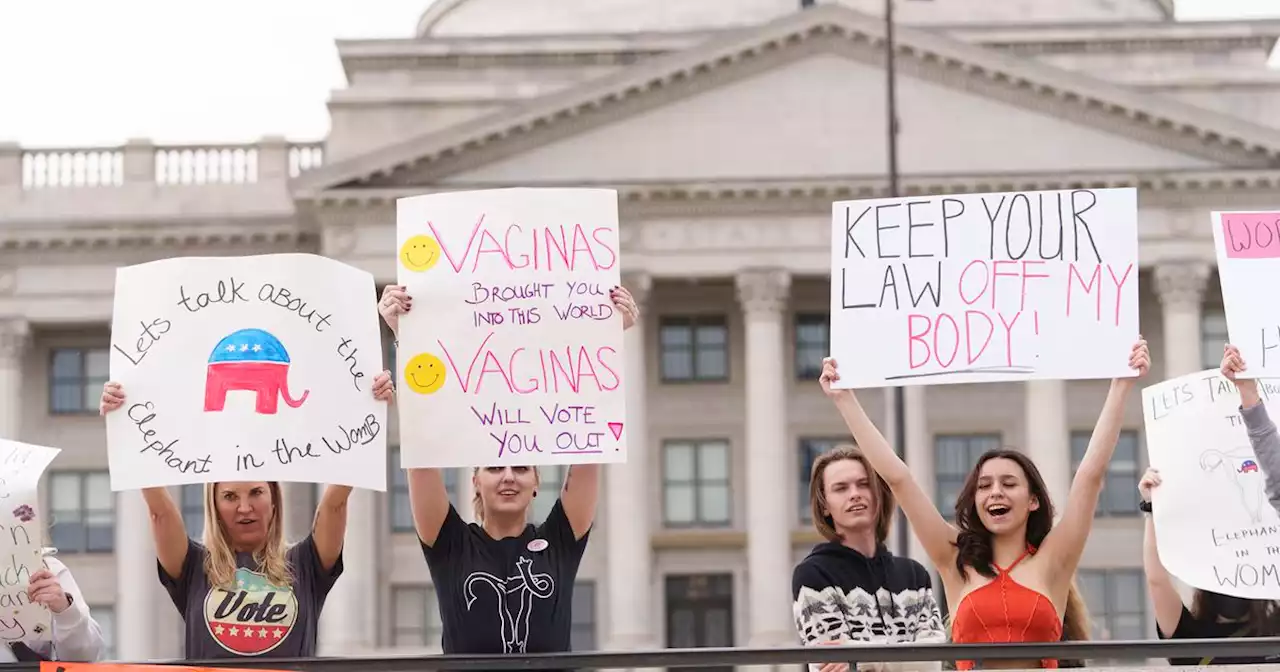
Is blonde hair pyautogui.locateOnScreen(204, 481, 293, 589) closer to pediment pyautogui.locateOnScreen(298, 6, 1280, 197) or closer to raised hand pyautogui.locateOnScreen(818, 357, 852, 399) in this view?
raised hand pyautogui.locateOnScreen(818, 357, 852, 399)

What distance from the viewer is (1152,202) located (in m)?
53.0

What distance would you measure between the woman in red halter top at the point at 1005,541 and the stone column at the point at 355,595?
4181cm

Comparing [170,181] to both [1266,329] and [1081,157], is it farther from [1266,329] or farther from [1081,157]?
[1266,329]

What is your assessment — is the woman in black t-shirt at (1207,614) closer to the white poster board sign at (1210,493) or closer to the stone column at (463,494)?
the white poster board sign at (1210,493)

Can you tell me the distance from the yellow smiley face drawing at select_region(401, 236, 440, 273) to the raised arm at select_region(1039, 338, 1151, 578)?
289 cm

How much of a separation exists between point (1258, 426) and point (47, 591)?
5.02 m

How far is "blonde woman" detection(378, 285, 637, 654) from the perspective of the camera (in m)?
9.45

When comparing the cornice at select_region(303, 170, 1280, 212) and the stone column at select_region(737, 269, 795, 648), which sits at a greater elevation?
the cornice at select_region(303, 170, 1280, 212)

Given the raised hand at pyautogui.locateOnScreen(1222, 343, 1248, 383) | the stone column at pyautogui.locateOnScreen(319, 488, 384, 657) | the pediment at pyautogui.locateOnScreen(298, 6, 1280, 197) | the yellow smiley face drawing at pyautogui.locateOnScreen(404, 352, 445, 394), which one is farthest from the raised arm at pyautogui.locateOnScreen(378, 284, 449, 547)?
the pediment at pyautogui.locateOnScreen(298, 6, 1280, 197)

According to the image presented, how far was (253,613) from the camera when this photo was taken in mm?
9445

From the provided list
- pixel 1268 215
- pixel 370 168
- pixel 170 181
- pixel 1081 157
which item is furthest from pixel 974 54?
pixel 1268 215

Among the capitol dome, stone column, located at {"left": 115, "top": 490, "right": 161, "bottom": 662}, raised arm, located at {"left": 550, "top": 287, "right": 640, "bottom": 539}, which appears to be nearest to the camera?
raised arm, located at {"left": 550, "top": 287, "right": 640, "bottom": 539}

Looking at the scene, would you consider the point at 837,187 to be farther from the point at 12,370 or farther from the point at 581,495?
the point at 581,495

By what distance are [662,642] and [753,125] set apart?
12058mm
